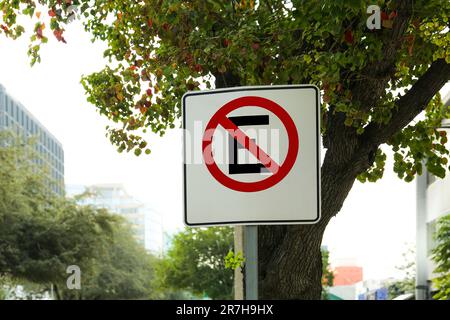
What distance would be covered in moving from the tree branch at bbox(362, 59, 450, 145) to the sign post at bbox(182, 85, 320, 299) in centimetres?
522

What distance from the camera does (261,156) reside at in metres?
5.16

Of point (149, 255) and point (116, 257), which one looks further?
point (149, 255)

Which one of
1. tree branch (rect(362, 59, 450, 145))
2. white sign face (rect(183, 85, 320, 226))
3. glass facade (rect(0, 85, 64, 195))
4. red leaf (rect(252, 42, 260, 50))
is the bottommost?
white sign face (rect(183, 85, 320, 226))

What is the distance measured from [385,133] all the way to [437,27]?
2.83 m

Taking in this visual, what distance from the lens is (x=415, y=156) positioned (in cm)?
1215

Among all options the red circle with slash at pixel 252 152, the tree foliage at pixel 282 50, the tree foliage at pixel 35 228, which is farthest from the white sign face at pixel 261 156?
the tree foliage at pixel 35 228

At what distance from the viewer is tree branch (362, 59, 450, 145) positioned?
410 inches

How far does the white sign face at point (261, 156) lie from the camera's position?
5176 mm

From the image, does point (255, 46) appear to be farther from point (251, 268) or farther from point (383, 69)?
point (251, 268)

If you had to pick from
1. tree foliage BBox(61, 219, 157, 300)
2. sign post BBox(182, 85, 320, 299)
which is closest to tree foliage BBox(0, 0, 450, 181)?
sign post BBox(182, 85, 320, 299)

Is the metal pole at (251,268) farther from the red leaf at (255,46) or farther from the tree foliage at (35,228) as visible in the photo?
the tree foliage at (35,228)

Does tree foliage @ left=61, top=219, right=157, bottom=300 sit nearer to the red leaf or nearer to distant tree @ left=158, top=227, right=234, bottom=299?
distant tree @ left=158, top=227, right=234, bottom=299
